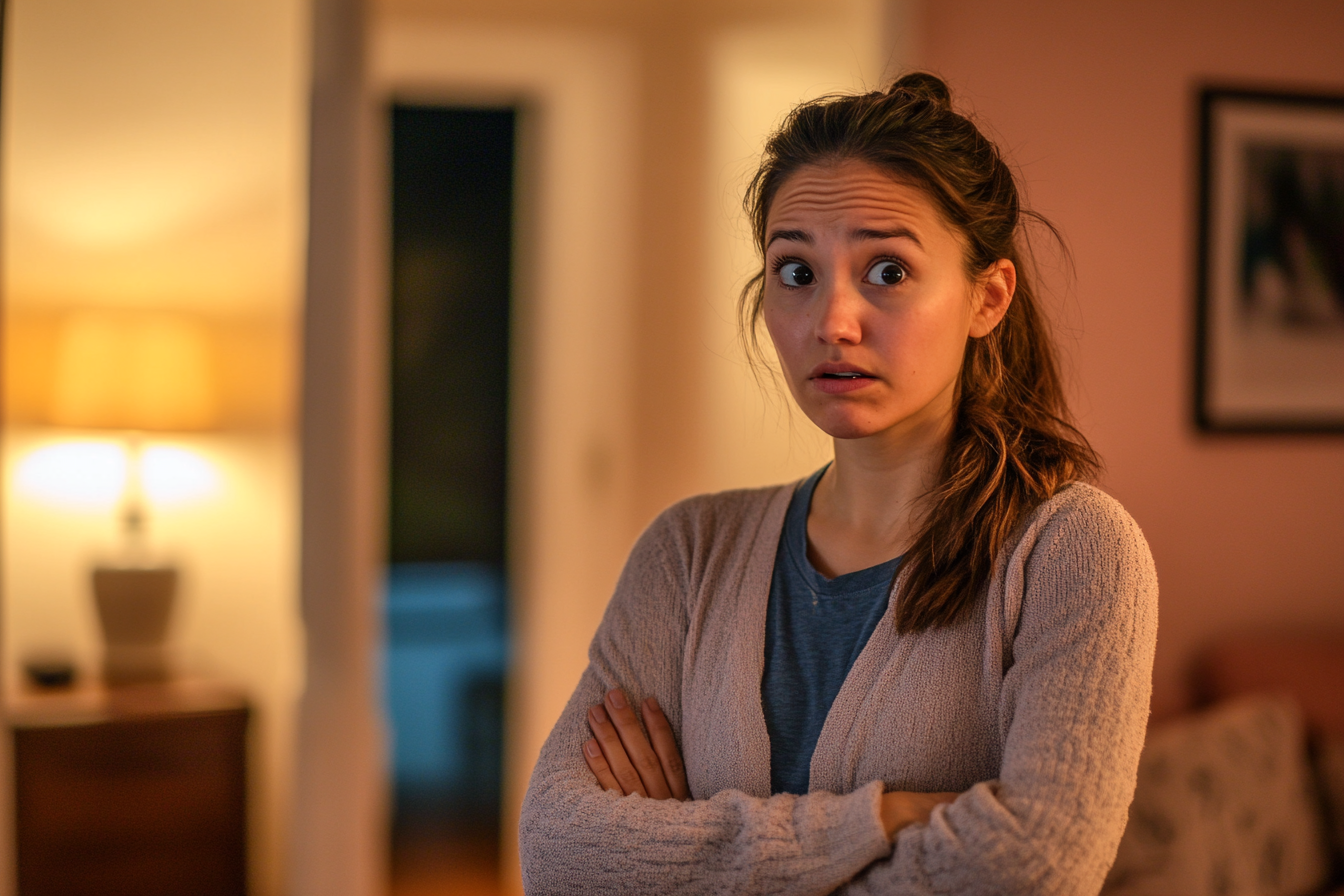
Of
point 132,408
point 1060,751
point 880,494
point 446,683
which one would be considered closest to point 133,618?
point 132,408

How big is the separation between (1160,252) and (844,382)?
82.0 inches

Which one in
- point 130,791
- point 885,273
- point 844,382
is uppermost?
point 885,273

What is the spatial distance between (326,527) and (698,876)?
1.71m

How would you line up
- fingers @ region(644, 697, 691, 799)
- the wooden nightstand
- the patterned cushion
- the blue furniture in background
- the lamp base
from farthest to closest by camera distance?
1. the blue furniture in background
2. the lamp base
3. the wooden nightstand
4. the patterned cushion
5. fingers @ region(644, 697, 691, 799)

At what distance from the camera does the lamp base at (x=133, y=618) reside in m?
2.70

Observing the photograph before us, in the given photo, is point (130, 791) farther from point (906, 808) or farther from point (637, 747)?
point (906, 808)

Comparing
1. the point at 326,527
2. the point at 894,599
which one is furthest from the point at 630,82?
the point at 894,599

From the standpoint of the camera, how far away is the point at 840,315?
1.13m

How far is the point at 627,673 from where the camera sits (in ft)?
4.31

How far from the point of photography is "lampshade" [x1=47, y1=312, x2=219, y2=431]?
2682mm

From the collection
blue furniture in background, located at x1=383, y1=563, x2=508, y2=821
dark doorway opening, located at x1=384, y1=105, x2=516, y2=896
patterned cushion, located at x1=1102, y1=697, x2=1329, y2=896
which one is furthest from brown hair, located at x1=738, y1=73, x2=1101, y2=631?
dark doorway opening, located at x1=384, y1=105, x2=516, y2=896

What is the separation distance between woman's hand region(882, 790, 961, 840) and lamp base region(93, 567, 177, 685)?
2197 millimetres

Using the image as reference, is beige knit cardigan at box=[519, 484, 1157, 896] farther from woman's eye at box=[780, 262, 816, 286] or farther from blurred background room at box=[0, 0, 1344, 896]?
blurred background room at box=[0, 0, 1344, 896]

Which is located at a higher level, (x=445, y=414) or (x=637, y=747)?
(x=445, y=414)
